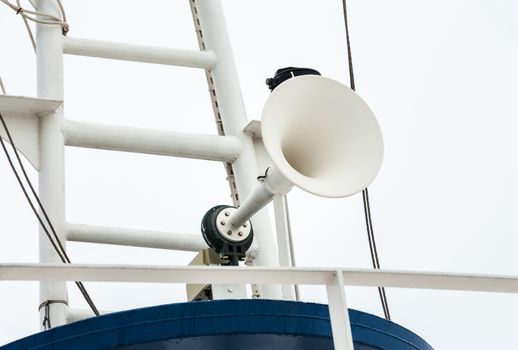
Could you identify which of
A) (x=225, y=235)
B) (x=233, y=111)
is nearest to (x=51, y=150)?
(x=233, y=111)

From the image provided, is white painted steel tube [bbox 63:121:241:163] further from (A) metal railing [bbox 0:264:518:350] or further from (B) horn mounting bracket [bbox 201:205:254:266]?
(A) metal railing [bbox 0:264:518:350]

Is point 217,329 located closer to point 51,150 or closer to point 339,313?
point 339,313

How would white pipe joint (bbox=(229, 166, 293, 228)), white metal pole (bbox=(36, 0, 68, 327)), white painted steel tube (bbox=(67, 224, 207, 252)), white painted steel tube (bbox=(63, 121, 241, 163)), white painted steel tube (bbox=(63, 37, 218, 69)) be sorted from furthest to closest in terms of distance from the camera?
white painted steel tube (bbox=(63, 37, 218, 69)) → white painted steel tube (bbox=(67, 224, 207, 252)) → white painted steel tube (bbox=(63, 121, 241, 163)) → white metal pole (bbox=(36, 0, 68, 327)) → white pipe joint (bbox=(229, 166, 293, 228))

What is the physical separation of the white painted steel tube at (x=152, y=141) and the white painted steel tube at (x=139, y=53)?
835 millimetres

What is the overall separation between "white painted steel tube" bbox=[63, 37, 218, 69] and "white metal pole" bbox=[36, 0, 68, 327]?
164 mm

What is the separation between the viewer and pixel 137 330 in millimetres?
5219

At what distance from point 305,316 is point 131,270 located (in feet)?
4.33

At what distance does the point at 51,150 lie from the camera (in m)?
8.38

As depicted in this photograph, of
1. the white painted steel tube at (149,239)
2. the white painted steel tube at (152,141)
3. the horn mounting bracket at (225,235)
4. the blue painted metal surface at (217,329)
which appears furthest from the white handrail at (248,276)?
the white painted steel tube at (149,239)

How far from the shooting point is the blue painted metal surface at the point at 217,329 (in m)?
5.17

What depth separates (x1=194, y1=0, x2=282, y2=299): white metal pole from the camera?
847 cm

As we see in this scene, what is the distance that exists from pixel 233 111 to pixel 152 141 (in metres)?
0.81

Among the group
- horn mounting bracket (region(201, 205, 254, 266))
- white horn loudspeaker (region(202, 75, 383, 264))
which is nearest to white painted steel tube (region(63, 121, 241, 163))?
horn mounting bracket (region(201, 205, 254, 266))

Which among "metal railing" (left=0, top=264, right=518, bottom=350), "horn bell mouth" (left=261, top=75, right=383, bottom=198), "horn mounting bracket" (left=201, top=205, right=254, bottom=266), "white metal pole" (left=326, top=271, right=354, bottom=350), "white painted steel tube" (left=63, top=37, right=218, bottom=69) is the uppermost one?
"white painted steel tube" (left=63, top=37, right=218, bottom=69)
